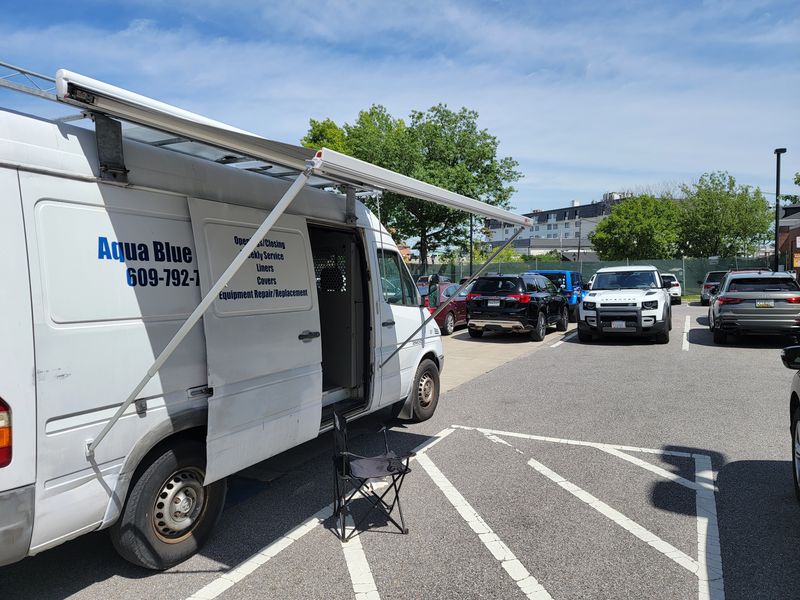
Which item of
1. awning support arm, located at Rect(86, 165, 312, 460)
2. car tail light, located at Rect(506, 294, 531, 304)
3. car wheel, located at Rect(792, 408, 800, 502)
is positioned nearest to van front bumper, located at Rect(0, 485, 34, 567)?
awning support arm, located at Rect(86, 165, 312, 460)

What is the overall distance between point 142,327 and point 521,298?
11.2 m

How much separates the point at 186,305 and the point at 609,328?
11012mm

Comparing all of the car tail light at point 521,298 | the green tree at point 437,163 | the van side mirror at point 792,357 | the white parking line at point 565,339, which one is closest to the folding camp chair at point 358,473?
the van side mirror at point 792,357

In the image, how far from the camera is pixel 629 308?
40.2 ft

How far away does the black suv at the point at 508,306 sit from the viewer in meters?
13.3

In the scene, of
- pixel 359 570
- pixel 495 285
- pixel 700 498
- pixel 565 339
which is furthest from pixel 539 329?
pixel 359 570

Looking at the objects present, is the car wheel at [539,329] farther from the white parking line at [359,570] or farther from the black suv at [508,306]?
the white parking line at [359,570]

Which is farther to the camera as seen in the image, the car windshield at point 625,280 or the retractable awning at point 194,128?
the car windshield at point 625,280

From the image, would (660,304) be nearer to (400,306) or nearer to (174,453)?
(400,306)

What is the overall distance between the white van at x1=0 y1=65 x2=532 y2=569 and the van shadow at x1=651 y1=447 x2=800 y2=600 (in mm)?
2894

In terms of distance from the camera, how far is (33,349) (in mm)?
2521

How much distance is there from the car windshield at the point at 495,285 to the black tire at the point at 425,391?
7.34 meters

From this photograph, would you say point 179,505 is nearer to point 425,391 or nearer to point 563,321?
point 425,391

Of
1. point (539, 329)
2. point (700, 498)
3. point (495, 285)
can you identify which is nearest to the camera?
point (700, 498)
